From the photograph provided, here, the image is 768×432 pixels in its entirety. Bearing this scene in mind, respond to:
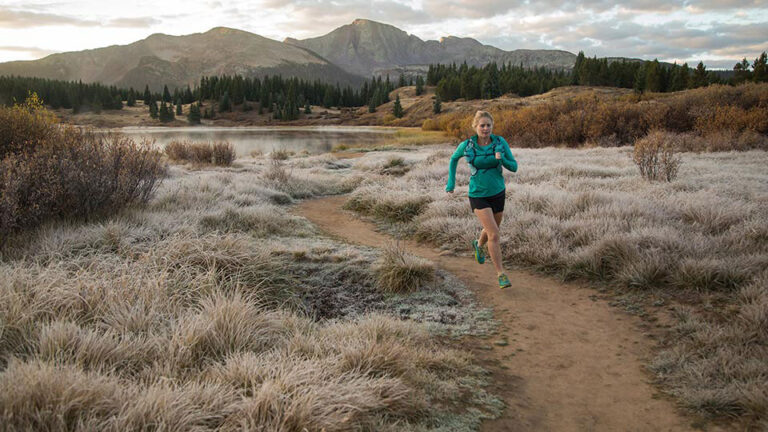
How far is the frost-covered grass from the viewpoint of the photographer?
7.59 feet

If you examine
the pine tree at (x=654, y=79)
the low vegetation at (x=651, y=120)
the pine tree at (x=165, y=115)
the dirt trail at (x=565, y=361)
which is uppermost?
the pine tree at (x=654, y=79)

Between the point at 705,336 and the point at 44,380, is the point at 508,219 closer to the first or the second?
the point at 705,336

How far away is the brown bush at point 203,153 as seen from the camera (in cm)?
1956

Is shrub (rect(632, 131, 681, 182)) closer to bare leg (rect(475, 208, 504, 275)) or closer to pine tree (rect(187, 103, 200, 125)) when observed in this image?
bare leg (rect(475, 208, 504, 275))

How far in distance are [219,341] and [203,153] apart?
62.6 ft

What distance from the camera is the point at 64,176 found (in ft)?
21.8

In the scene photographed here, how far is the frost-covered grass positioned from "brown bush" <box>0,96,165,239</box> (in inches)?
18.5

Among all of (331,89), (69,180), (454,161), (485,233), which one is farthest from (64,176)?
(331,89)

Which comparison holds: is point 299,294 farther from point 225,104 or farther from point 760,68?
point 225,104

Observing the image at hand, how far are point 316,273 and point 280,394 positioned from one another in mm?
3747

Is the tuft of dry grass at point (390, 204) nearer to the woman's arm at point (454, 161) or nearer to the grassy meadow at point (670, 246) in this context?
the grassy meadow at point (670, 246)

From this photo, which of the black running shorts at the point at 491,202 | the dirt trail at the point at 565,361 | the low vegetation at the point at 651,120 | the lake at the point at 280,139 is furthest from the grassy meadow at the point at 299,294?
the lake at the point at 280,139

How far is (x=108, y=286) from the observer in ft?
13.1

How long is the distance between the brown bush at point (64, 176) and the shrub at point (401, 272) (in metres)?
4.65
